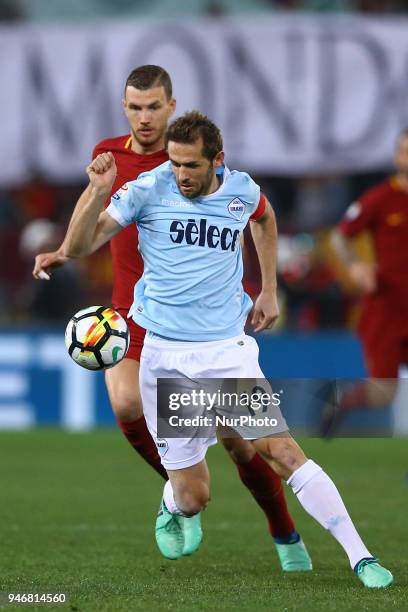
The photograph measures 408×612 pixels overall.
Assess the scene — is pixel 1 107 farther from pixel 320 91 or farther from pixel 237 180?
pixel 237 180

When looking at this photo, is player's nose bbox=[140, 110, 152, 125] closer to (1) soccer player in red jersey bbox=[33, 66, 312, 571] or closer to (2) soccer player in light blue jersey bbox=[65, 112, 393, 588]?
(1) soccer player in red jersey bbox=[33, 66, 312, 571]

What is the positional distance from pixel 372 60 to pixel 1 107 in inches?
155

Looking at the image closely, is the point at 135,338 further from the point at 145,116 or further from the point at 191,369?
the point at 145,116

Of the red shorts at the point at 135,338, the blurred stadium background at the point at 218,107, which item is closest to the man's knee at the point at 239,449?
the red shorts at the point at 135,338

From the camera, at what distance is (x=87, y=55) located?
15.0 meters

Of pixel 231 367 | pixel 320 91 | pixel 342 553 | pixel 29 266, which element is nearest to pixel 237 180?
pixel 231 367

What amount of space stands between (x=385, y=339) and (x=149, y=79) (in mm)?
4275

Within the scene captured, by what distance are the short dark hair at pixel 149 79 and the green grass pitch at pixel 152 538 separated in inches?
93.6

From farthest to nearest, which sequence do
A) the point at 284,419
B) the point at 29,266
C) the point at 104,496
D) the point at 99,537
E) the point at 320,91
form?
the point at 29,266 < the point at 320,91 < the point at 104,496 < the point at 99,537 < the point at 284,419

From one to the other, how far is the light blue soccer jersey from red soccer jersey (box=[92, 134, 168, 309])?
863mm

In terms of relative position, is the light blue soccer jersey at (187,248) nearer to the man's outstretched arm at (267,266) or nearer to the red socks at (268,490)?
the man's outstretched arm at (267,266)

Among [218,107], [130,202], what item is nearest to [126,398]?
[130,202]

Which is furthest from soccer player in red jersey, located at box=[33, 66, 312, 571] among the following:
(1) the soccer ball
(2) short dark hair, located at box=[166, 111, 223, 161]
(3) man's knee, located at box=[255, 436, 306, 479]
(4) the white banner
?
(4) the white banner

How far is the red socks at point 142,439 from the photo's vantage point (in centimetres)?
738
